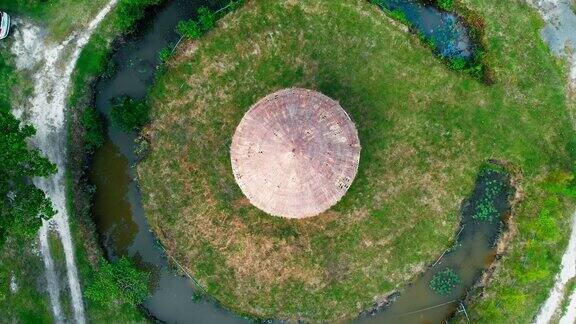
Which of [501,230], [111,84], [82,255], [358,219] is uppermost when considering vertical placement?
[111,84]

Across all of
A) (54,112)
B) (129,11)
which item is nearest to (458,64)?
(129,11)

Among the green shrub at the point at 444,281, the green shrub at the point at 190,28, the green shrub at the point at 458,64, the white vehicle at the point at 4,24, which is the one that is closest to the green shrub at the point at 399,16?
the green shrub at the point at 458,64

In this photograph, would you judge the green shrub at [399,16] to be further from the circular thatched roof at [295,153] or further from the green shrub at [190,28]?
the green shrub at [190,28]

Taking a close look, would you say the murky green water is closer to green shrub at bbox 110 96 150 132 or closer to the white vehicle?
green shrub at bbox 110 96 150 132

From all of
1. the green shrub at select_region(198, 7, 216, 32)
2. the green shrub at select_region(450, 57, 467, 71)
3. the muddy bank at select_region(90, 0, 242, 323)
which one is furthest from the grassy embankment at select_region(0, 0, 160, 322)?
the green shrub at select_region(450, 57, 467, 71)

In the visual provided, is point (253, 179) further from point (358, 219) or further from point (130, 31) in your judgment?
point (130, 31)

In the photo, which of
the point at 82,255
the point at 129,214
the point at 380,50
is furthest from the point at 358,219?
the point at 82,255

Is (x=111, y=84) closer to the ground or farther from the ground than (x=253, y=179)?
farther from the ground
